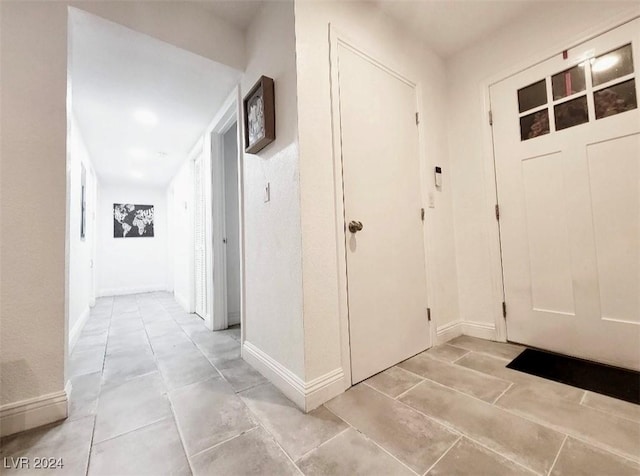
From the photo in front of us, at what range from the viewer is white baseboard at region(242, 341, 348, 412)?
1.37m

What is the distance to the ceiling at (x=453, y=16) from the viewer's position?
1.93m

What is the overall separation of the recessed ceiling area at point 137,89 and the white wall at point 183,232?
22.9 inches

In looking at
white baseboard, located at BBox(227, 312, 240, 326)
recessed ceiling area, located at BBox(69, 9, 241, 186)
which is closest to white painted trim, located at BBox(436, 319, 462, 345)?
white baseboard, located at BBox(227, 312, 240, 326)

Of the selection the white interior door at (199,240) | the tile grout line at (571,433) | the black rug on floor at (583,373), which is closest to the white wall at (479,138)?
the black rug on floor at (583,373)

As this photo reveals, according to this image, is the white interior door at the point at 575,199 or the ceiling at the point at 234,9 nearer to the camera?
the white interior door at the point at 575,199

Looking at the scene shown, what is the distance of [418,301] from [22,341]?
229 cm

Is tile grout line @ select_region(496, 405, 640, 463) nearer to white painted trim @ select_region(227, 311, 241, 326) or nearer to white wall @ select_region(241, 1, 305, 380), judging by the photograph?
white wall @ select_region(241, 1, 305, 380)

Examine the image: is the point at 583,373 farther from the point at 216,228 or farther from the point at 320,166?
the point at 216,228

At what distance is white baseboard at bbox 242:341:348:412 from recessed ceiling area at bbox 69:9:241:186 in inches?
82.4

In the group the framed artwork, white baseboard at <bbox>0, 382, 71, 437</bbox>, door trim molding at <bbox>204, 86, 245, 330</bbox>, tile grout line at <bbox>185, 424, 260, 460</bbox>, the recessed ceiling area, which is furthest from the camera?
the framed artwork

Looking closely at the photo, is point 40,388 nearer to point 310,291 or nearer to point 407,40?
point 310,291

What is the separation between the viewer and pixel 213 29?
6.31 ft

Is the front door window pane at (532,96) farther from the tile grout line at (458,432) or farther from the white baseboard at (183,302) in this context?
the white baseboard at (183,302)

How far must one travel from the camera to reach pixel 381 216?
181 cm
